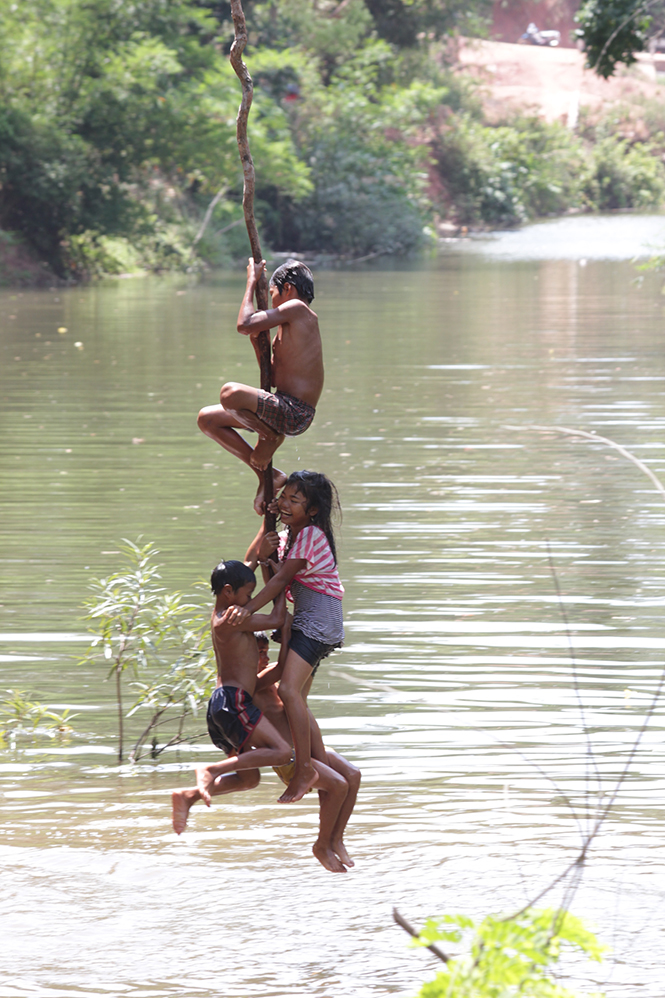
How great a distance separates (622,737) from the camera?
6.26 meters

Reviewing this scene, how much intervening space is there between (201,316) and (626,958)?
870 inches

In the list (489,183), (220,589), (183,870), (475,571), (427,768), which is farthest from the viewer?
(489,183)

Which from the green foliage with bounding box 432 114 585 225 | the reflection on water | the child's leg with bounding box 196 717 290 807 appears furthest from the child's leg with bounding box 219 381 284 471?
the green foliage with bounding box 432 114 585 225

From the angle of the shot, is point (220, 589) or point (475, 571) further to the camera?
point (475, 571)

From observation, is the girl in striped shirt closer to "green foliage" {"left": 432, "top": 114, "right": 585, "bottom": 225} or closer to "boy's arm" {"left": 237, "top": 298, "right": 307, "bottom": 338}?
"boy's arm" {"left": 237, "top": 298, "right": 307, "bottom": 338}

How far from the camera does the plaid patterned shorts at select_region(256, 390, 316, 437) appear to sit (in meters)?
4.21

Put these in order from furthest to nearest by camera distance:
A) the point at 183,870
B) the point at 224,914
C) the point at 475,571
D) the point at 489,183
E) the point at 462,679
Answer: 1. the point at 489,183
2. the point at 475,571
3. the point at 462,679
4. the point at 183,870
5. the point at 224,914

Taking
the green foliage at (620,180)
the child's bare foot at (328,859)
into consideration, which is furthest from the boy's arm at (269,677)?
the green foliage at (620,180)

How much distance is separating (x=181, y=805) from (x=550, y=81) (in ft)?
254

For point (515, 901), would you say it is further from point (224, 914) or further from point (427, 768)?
point (427, 768)

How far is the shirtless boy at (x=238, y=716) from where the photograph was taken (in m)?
4.25

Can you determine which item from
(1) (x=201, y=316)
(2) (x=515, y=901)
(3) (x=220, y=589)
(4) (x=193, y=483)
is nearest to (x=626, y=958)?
(2) (x=515, y=901)

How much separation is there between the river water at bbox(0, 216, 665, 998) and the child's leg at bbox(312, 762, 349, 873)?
0.24 metres

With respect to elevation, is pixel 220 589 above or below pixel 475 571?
above
